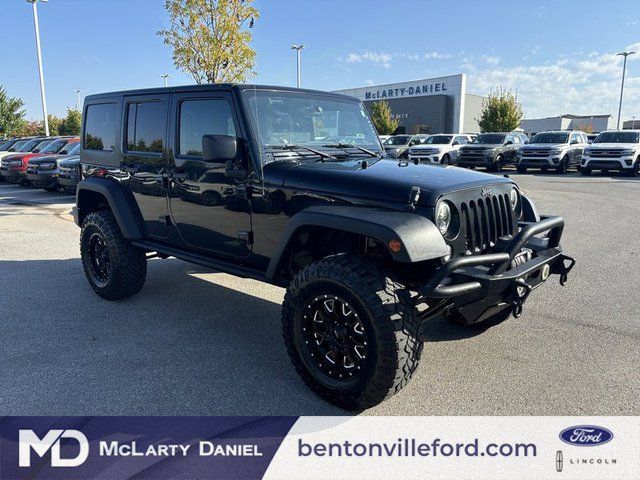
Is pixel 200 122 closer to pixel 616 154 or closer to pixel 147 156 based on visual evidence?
pixel 147 156

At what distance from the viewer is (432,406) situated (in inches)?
122

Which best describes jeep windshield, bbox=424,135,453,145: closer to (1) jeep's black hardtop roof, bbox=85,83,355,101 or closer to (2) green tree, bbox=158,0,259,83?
(2) green tree, bbox=158,0,259,83

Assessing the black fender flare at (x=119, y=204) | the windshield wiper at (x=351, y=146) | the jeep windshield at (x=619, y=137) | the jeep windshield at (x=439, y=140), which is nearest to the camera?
the windshield wiper at (x=351, y=146)

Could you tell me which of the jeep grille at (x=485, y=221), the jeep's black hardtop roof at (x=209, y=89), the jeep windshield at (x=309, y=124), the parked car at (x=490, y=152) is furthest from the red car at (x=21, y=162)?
the jeep grille at (x=485, y=221)

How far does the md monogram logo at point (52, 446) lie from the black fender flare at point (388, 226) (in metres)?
1.71

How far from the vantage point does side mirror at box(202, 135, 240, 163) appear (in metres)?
3.29

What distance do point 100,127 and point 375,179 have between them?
11.2ft

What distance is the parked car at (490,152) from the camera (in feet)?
68.5

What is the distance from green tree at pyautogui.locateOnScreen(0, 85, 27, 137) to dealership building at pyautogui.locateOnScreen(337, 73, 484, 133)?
27241mm

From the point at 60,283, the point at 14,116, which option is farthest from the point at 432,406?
the point at 14,116

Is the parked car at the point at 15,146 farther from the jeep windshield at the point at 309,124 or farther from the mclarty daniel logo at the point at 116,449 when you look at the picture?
the mclarty daniel logo at the point at 116,449

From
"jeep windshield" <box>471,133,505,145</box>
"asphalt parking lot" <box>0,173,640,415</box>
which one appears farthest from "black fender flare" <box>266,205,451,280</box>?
"jeep windshield" <box>471,133,505,145</box>

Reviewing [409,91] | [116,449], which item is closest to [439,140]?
[116,449]

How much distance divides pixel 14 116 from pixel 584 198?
3955 centimetres
